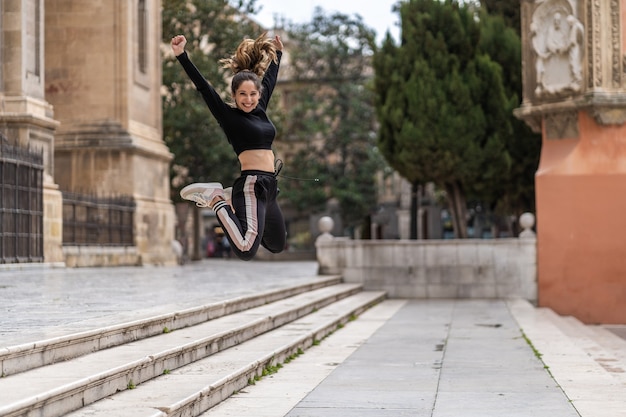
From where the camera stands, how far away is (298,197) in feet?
173

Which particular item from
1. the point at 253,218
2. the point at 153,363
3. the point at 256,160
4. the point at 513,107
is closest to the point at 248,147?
the point at 256,160

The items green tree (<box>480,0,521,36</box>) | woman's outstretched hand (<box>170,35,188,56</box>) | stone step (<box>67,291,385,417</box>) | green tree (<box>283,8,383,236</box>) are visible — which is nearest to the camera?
stone step (<box>67,291,385,417</box>)

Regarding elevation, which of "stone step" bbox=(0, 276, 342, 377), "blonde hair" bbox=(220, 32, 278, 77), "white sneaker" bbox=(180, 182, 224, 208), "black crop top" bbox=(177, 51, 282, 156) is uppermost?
"blonde hair" bbox=(220, 32, 278, 77)

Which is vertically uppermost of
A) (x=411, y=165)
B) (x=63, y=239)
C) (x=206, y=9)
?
(x=206, y=9)

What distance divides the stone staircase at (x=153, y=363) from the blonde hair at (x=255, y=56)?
6.88ft

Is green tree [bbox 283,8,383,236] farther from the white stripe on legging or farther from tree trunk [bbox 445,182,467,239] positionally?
the white stripe on legging

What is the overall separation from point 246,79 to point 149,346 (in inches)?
93.2

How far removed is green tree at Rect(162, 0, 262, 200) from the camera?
37.6 meters

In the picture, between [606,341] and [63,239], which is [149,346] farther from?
[63,239]

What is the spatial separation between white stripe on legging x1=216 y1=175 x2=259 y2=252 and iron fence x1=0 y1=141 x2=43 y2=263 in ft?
40.2

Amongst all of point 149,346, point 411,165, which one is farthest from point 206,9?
point 149,346

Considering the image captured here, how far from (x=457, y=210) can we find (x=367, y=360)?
71.5ft

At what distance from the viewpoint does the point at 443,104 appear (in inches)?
1187

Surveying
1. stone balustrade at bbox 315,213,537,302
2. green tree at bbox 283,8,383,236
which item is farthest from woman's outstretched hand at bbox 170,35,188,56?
green tree at bbox 283,8,383,236
